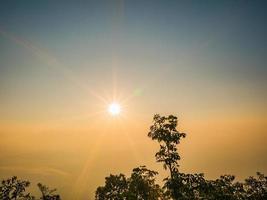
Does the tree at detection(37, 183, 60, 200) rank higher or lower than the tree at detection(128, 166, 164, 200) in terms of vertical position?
higher

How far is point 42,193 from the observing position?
52.6m

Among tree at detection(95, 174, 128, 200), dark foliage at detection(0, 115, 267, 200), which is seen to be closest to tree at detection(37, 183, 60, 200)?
dark foliage at detection(0, 115, 267, 200)

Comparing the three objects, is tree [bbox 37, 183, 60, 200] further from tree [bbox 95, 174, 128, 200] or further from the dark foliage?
tree [bbox 95, 174, 128, 200]

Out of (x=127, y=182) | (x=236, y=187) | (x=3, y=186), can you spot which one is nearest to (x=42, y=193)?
(x=3, y=186)

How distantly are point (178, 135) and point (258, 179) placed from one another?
123 feet

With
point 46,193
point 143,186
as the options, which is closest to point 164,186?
point 143,186

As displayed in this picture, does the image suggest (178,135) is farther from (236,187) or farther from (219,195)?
(236,187)

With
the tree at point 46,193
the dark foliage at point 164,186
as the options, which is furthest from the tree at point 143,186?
the tree at point 46,193

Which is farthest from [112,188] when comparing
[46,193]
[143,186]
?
[46,193]

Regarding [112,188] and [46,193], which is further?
[46,193]

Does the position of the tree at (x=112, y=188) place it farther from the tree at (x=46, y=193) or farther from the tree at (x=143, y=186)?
the tree at (x=46, y=193)

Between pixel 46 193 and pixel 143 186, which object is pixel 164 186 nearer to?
pixel 143 186

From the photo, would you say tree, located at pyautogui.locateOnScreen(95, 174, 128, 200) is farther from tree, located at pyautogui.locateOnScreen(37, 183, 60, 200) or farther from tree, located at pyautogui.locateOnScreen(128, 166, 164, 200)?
tree, located at pyautogui.locateOnScreen(37, 183, 60, 200)

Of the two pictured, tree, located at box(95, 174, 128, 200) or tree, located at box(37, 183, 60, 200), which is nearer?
tree, located at box(95, 174, 128, 200)
